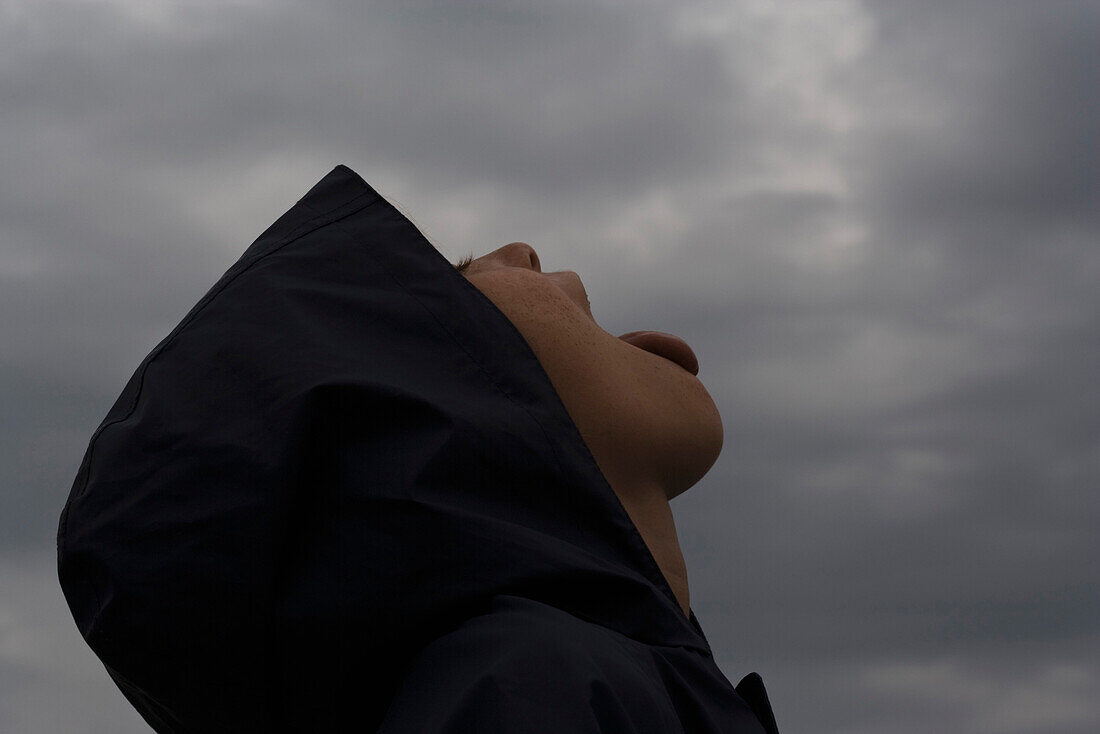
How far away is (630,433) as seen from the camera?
2498 mm

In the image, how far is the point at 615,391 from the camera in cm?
251

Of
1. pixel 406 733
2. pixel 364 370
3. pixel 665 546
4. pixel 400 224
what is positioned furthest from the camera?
pixel 665 546

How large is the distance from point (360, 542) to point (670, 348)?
1108 mm

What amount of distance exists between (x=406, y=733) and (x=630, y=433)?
931 millimetres

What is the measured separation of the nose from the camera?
2.88 m

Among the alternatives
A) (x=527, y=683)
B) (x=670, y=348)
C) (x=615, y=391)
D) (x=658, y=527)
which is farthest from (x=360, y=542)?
(x=670, y=348)

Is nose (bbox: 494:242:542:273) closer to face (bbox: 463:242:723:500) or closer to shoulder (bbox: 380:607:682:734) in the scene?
face (bbox: 463:242:723:500)

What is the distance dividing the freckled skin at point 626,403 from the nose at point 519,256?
4.3 inches

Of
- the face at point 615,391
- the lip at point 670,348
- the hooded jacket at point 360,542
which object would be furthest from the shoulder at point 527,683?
the lip at point 670,348

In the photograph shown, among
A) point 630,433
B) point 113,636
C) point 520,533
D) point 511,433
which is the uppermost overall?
point 630,433

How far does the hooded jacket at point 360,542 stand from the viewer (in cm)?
190

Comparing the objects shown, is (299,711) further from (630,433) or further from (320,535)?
(630,433)

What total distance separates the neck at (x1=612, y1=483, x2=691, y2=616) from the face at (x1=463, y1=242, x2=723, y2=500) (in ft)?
0.06

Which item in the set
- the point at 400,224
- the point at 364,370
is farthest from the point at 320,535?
the point at 400,224
